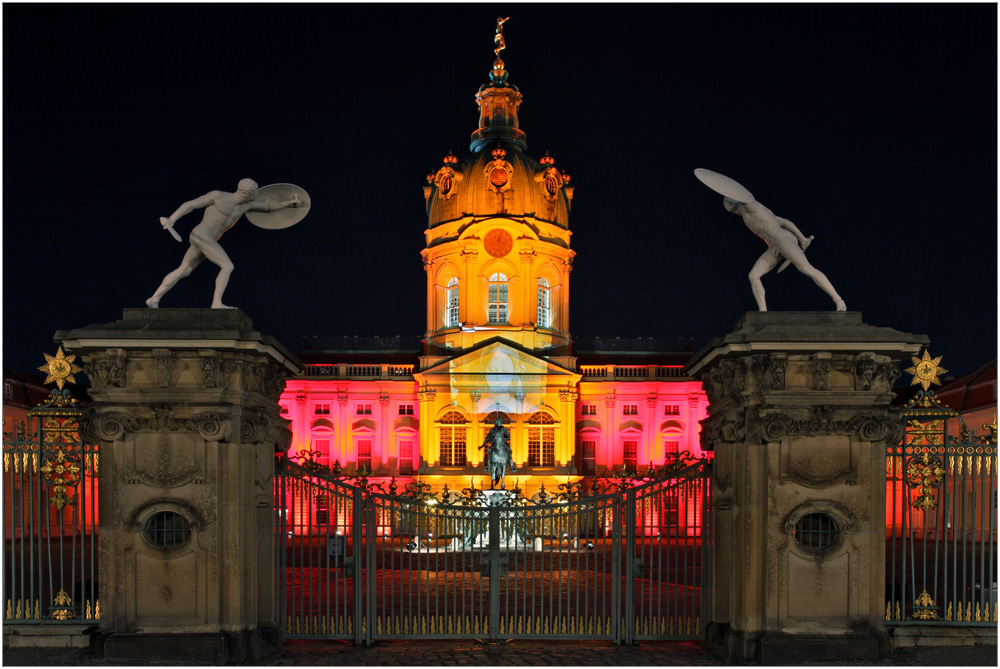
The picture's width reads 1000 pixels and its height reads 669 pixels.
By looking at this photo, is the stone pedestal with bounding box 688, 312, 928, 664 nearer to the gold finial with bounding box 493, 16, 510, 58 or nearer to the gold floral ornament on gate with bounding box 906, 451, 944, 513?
the gold floral ornament on gate with bounding box 906, 451, 944, 513

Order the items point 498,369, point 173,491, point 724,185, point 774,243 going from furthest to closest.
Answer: point 498,369 → point 774,243 → point 724,185 → point 173,491

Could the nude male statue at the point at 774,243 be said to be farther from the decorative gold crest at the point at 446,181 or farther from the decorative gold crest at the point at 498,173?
the decorative gold crest at the point at 446,181

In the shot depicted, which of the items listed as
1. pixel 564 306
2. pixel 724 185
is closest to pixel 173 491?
pixel 724 185

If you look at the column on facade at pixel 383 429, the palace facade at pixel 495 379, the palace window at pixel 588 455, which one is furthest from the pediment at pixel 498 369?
the palace window at pixel 588 455

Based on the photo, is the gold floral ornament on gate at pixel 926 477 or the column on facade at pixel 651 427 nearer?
the gold floral ornament on gate at pixel 926 477

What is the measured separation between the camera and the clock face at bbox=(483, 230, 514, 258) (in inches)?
2394

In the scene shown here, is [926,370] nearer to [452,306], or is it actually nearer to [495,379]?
[495,379]

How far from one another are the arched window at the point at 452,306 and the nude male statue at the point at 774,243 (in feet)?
170

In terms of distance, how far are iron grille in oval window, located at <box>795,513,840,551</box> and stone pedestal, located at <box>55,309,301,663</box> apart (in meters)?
6.34

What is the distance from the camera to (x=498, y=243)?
60969mm

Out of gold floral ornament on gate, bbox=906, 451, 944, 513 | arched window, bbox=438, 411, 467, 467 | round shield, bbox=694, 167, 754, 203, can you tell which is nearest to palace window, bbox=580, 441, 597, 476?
arched window, bbox=438, 411, 467, 467

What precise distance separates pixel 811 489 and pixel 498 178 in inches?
2008

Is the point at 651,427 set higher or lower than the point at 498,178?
lower

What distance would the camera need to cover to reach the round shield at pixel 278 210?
11.9 m
